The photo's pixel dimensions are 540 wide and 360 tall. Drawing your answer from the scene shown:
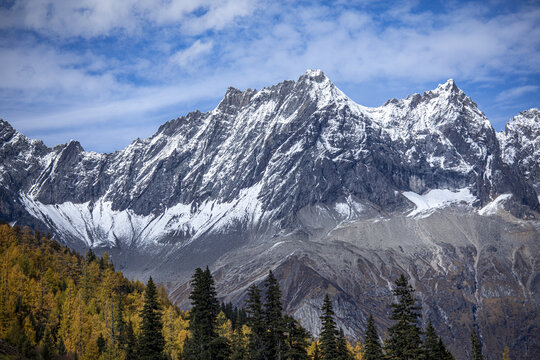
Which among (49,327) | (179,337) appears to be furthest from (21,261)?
(179,337)

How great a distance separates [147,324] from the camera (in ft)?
215

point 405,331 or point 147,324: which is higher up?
point 147,324

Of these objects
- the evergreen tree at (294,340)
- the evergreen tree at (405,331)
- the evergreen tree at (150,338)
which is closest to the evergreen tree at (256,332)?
the evergreen tree at (294,340)

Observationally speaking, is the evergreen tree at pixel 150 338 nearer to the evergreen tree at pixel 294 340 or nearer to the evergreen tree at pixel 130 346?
the evergreen tree at pixel 130 346

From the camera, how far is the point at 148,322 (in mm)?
65750

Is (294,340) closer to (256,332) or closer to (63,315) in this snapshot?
(256,332)

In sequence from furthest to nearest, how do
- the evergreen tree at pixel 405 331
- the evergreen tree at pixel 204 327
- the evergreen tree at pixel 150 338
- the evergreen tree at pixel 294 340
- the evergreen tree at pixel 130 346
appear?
the evergreen tree at pixel 130 346
the evergreen tree at pixel 150 338
the evergreen tree at pixel 204 327
the evergreen tree at pixel 294 340
the evergreen tree at pixel 405 331

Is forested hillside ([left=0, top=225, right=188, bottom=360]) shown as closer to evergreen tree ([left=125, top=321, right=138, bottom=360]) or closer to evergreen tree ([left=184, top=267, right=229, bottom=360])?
evergreen tree ([left=125, top=321, right=138, bottom=360])

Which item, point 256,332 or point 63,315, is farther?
point 63,315

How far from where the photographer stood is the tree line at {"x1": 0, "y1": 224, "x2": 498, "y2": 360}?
58156mm

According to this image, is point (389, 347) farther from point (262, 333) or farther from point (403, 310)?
point (262, 333)

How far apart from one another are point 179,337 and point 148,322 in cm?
3197

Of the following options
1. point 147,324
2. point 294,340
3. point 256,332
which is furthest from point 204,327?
point 294,340

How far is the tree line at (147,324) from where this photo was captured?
191 feet
